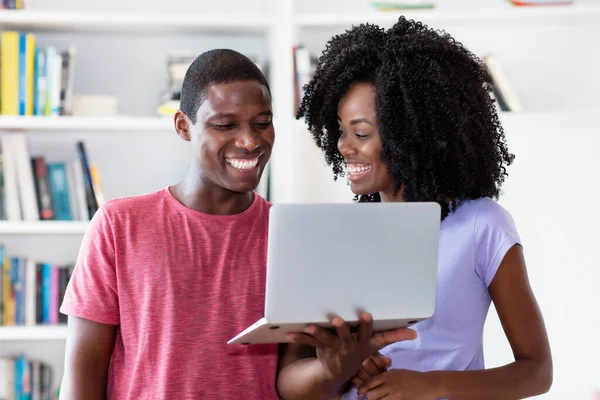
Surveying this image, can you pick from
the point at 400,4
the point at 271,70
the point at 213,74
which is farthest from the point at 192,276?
the point at 400,4

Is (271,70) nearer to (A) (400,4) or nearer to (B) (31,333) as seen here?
(A) (400,4)

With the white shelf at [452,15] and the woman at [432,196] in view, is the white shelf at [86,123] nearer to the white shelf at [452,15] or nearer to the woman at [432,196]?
the white shelf at [452,15]

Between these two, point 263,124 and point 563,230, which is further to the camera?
point 563,230

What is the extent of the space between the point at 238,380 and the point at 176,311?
0.17 metres

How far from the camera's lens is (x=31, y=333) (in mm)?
2598

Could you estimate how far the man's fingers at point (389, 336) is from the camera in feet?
4.13

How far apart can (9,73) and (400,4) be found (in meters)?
1.35

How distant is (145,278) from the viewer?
4.59 feet

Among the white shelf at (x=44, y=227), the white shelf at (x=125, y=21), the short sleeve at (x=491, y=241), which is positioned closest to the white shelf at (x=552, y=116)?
the white shelf at (x=125, y=21)

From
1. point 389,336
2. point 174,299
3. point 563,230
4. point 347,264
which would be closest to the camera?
point 347,264

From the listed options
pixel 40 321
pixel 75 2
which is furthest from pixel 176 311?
pixel 75 2

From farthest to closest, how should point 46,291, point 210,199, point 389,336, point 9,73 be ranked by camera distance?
point 46,291 → point 9,73 → point 210,199 → point 389,336

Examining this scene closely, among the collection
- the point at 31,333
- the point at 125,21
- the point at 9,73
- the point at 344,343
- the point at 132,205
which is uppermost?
the point at 125,21

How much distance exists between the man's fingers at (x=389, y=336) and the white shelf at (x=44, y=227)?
1589mm
